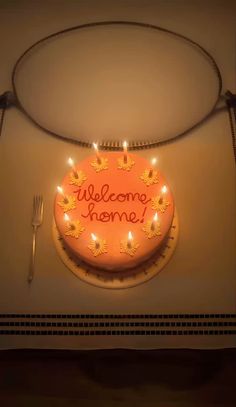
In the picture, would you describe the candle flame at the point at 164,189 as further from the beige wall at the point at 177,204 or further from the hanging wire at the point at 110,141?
the hanging wire at the point at 110,141

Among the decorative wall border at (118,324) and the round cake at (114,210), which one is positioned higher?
the round cake at (114,210)

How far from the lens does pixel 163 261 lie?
3.99 ft

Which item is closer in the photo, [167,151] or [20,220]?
[20,220]

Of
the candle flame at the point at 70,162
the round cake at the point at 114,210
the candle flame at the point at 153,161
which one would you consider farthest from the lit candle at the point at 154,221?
the candle flame at the point at 70,162

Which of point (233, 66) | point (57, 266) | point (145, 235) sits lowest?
point (57, 266)

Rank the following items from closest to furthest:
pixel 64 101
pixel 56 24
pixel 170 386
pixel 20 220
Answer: pixel 170 386 < pixel 20 220 < pixel 64 101 < pixel 56 24

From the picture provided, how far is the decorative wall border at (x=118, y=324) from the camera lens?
112cm

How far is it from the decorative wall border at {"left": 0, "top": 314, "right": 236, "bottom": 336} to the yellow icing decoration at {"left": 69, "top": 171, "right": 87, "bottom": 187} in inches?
16.7

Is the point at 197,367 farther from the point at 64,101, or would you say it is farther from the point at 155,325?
the point at 64,101

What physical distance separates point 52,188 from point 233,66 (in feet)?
3.14

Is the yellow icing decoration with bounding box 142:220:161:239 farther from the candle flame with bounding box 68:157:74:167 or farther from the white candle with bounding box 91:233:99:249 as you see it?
the candle flame with bounding box 68:157:74:167

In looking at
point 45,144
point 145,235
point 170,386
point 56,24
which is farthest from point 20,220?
point 56,24

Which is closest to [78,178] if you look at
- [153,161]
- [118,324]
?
[153,161]

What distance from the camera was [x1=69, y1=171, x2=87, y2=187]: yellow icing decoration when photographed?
4.23ft
